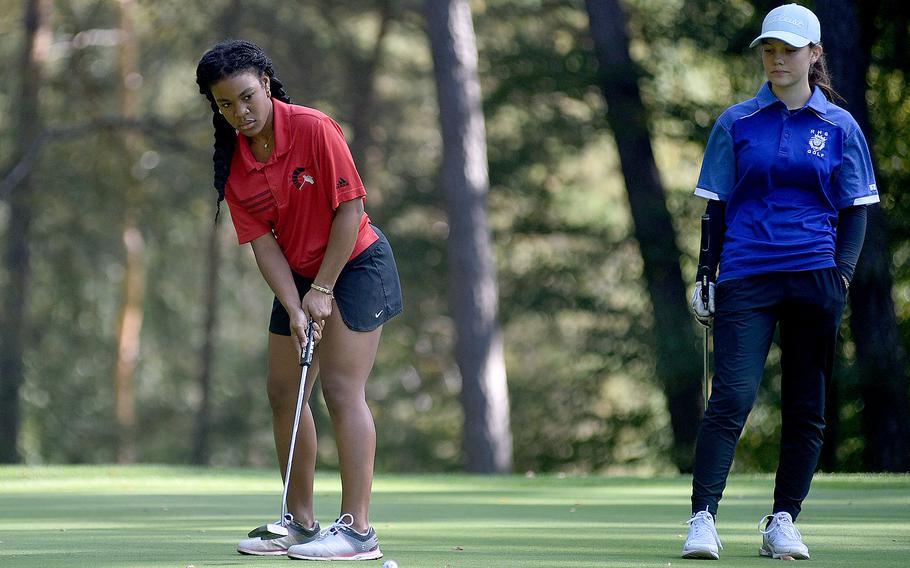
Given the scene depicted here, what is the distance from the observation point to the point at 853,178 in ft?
15.6

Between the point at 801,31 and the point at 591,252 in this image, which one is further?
the point at 591,252

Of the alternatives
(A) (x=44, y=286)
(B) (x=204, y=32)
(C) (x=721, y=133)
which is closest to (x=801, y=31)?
(C) (x=721, y=133)

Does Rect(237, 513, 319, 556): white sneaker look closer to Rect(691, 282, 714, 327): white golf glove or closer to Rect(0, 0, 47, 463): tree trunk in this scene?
Rect(691, 282, 714, 327): white golf glove

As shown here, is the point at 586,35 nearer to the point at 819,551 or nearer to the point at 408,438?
the point at 408,438

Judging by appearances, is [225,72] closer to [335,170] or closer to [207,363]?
[335,170]

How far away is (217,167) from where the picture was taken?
15.7ft

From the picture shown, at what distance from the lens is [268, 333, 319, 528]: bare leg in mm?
4852

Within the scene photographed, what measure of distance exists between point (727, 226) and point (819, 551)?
1.14 metres

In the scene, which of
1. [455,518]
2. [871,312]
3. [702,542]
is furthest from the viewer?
[871,312]

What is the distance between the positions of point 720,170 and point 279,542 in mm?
1883

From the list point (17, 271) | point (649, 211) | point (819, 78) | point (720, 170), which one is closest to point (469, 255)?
point (649, 211)

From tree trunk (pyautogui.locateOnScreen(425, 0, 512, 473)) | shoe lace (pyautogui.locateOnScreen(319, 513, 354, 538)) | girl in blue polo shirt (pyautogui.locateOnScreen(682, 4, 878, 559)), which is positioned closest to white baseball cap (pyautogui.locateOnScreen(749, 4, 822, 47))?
girl in blue polo shirt (pyautogui.locateOnScreen(682, 4, 878, 559))

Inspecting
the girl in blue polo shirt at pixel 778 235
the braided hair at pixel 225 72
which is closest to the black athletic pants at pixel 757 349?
the girl in blue polo shirt at pixel 778 235

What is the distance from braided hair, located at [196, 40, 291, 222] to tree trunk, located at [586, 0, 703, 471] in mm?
11540
